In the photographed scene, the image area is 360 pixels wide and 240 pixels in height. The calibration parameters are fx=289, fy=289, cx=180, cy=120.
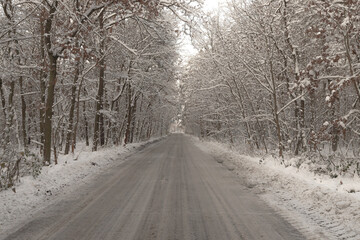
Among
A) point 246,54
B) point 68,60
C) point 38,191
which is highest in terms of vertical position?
point 246,54

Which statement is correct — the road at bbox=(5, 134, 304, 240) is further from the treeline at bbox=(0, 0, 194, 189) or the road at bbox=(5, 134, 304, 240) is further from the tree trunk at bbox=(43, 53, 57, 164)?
the tree trunk at bbox=(43, 53, 57, 164)

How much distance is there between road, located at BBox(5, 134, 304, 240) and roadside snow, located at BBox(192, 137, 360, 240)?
0.41 meters

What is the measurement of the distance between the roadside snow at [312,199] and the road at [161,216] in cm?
41

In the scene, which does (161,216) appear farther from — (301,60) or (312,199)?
(301,60)

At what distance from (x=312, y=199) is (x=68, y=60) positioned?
1320 cm

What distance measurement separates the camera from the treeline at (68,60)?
9.79 m

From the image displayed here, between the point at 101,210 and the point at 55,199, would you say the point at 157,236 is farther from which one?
the point at 55,199

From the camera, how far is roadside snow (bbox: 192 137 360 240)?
217 inches

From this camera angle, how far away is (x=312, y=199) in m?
7.25

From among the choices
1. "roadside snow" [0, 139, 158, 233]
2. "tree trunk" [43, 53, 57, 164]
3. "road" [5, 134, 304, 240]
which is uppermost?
"tree trunk" [43, 53, 57, 164]

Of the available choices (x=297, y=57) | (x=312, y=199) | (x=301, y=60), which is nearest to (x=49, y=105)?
(x=312, y=199)

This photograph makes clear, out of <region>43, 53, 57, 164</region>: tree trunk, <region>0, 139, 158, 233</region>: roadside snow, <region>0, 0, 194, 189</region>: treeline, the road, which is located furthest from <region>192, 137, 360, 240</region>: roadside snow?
<region>43, 53, 57, 164</region>: tree trunk

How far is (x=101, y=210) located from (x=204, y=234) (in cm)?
265

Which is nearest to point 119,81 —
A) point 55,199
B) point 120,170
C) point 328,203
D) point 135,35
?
point 135,35
